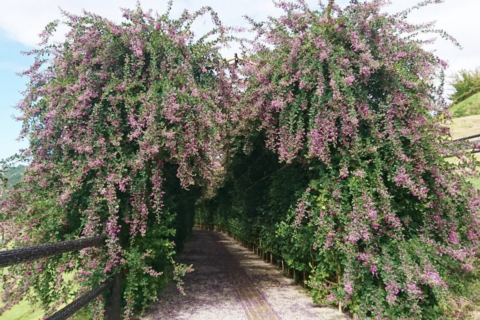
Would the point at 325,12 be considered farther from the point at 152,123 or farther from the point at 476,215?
the point at 476,215

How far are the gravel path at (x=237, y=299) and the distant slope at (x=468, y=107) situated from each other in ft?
43.4

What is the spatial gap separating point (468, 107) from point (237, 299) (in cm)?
1621

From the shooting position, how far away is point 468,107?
15828 mm

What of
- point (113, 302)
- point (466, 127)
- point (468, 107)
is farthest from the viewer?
point (468, 107)

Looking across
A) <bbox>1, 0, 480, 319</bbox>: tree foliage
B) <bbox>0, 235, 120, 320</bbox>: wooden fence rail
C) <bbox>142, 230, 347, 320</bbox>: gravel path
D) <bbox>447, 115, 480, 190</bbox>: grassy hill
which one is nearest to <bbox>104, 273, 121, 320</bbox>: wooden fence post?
<bbox>0, 235, 120, 320</bbox>: wooden fence rail

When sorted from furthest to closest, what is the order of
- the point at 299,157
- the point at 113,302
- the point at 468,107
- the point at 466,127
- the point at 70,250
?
the point at 468,107 < the point at 466,127 < the point at 299,157 < the point at 113,302 < the point at 70,250

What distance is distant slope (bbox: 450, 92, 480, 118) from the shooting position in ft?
50.2

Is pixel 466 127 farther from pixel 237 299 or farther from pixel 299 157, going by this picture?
pixel 237 299

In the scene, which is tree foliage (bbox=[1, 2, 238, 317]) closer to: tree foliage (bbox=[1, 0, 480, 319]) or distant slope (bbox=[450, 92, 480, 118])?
tree foliage (bbox=[1, 0, 480, 319])

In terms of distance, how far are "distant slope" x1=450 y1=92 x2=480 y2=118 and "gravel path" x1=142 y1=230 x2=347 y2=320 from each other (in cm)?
1322

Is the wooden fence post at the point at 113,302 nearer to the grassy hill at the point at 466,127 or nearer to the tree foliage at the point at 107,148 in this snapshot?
the tree foliage at the point at 107,148

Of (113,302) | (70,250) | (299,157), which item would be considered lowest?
(113,302)

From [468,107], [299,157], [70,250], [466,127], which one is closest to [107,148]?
[70,250]

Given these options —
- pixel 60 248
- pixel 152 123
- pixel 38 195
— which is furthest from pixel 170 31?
pixel 60 248
